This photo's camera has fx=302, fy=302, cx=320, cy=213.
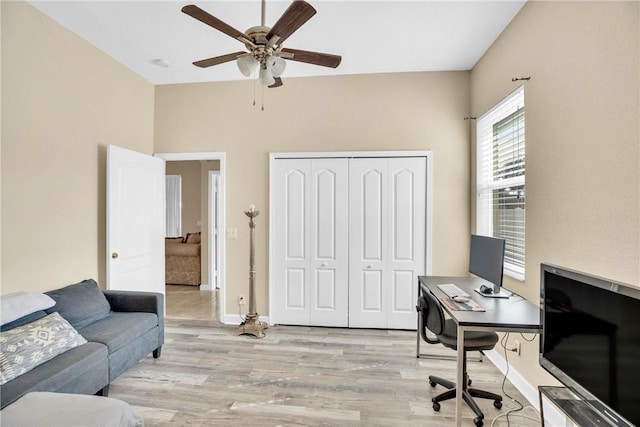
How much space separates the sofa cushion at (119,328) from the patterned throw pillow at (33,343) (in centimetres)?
15

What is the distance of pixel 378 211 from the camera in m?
3.62

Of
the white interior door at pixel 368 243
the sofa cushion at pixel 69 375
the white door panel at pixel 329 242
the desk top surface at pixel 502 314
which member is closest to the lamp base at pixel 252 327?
the white door panel at pixel 329 242

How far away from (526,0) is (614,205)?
5.99ft

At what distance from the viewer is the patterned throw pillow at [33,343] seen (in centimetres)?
175

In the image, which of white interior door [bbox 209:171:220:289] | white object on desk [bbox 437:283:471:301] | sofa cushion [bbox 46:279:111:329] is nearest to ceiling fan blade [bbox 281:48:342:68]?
white object on desk [bbox 437:283:471:301]

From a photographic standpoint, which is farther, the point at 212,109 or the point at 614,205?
the point at 212,109

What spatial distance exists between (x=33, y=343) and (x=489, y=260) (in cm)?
329

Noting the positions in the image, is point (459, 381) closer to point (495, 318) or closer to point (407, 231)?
point (495, 318)

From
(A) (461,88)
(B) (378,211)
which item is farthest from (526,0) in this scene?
(B) (378,211)

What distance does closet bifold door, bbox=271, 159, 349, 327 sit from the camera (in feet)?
12.1

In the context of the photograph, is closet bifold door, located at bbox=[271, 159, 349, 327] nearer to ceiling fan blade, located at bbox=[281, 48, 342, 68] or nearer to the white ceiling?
the white ceiling

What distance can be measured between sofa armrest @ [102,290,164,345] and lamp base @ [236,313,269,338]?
847 millimetres

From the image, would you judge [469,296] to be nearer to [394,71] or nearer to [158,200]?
[394,71]

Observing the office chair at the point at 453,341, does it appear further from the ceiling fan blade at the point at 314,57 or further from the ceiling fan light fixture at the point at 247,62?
the ceiling fan light fixture at the point at 247,62
